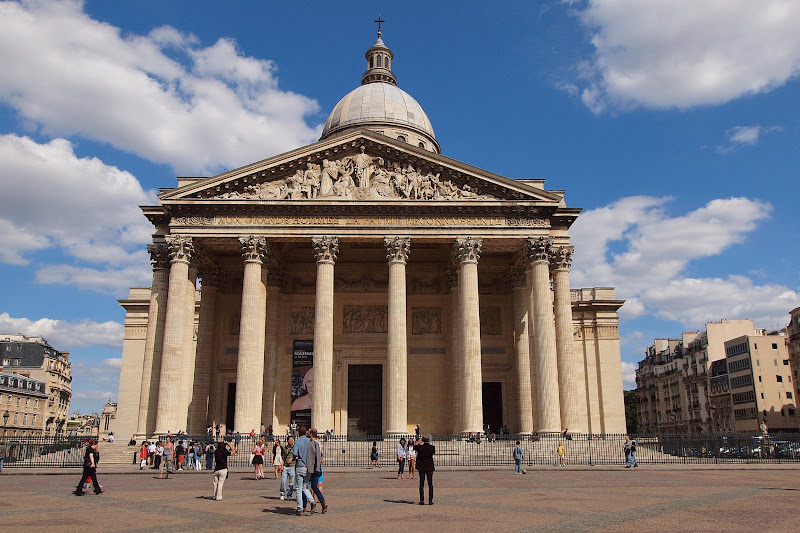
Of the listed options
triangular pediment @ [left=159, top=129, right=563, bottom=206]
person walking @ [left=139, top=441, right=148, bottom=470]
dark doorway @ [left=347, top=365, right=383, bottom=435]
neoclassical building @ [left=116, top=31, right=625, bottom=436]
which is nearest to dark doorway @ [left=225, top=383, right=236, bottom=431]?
neoclassical building @ [left=116, top=31, right=625, bottom=436]

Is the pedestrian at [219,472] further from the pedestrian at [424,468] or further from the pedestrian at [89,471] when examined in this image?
the pedestrian at [424,468]

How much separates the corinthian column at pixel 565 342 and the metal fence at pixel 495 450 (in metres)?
1.61

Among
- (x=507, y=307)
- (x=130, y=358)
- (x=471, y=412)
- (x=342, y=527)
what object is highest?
(x=507, y=307)

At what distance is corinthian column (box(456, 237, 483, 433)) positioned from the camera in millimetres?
32406

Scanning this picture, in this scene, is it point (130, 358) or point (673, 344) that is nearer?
point (130, 358)

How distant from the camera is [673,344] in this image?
3457 inches

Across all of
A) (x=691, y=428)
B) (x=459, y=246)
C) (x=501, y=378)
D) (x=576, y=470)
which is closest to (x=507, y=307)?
(x=501, y=378)

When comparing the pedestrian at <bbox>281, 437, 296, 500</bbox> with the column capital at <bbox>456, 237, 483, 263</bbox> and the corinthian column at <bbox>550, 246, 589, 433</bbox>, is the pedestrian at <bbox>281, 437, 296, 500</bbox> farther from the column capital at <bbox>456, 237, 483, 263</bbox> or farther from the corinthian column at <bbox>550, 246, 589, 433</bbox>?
the corinthian column at <bbox>550, 246, 589, 433</bbox>

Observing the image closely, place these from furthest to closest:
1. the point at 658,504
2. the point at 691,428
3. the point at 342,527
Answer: the point at 691,428, the point at 658,504, the point at 342,527

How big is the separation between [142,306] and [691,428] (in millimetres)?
62939

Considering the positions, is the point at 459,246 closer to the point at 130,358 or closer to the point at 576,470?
the point at 576,470

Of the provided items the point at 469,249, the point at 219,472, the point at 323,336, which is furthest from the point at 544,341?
the point at 219,472

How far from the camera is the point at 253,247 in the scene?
34.5 metres

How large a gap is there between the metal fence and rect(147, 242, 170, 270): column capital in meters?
9.54
